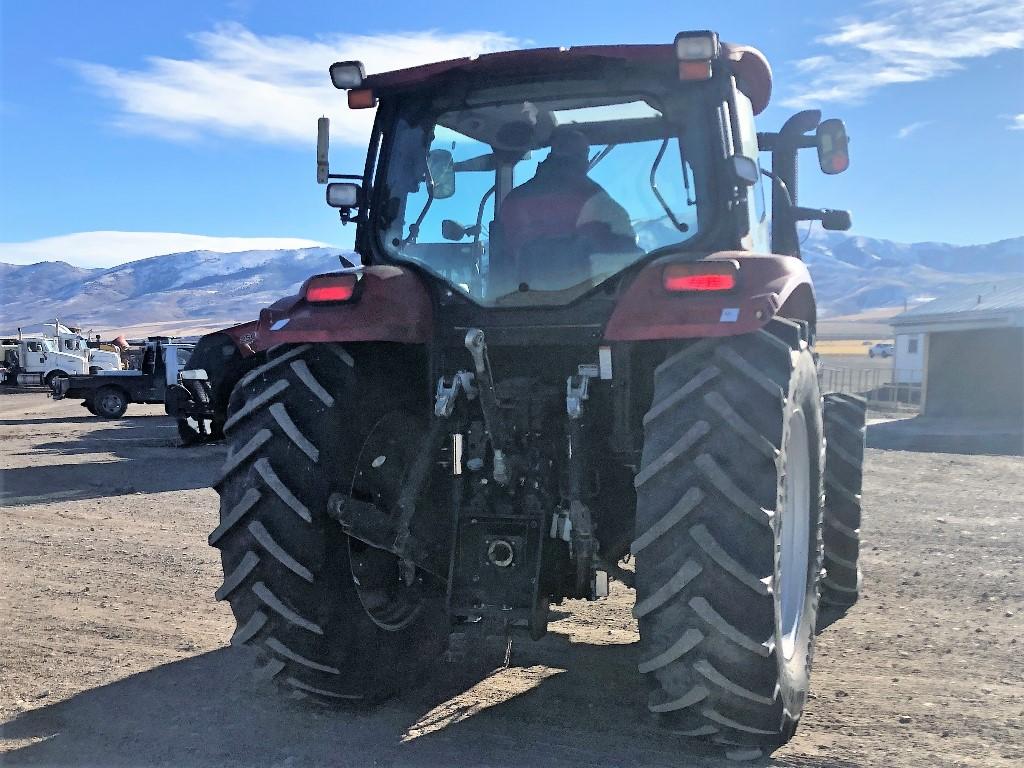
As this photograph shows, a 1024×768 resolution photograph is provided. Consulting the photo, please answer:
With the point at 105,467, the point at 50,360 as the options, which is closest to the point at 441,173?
the point at 105,467

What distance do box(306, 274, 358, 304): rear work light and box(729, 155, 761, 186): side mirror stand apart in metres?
1.57

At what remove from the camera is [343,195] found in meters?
4.41

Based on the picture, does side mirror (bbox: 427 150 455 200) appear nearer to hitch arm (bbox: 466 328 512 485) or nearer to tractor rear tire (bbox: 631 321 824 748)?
hitch arm (bbox: 466 328 512 485)

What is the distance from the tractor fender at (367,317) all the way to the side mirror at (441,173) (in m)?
0.68

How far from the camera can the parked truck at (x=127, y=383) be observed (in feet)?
82.1

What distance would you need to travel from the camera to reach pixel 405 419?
13.1 ft

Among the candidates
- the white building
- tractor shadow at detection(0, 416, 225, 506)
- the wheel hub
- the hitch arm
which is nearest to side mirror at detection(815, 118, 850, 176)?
the hitch arm

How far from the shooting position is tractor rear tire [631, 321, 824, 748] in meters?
3.04

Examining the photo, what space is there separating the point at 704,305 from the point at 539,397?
82 cm

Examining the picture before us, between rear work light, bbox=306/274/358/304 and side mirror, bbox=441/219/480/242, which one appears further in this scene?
side mirror, bbox=441/219/480/242

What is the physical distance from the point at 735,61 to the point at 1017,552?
204 inches

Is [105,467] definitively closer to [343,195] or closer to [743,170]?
[343,195]

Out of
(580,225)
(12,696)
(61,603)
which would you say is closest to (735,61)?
(580,225)

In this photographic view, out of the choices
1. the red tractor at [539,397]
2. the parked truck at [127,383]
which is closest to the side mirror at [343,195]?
the red tractor at [539,397]
